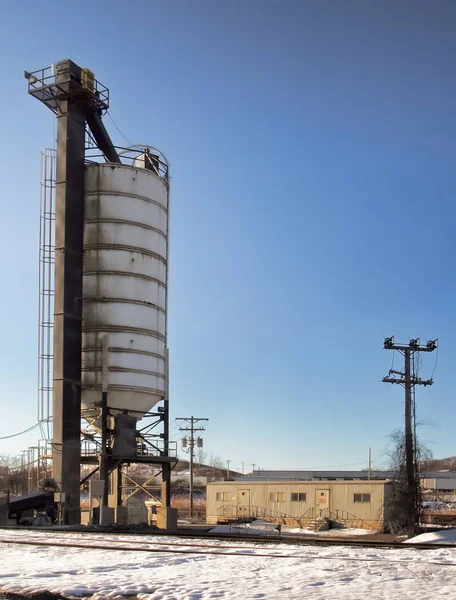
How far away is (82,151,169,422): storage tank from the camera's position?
32.0m

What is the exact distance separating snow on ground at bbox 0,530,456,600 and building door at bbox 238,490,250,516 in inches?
1400

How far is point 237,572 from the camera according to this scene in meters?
11.2

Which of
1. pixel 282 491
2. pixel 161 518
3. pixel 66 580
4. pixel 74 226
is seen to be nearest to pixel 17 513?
pixel 161 518

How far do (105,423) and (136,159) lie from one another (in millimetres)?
13771

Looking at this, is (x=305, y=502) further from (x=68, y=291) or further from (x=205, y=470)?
(x=205, y=470)

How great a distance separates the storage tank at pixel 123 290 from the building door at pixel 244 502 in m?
18.6

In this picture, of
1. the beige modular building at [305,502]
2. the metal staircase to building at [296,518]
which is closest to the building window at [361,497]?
the beige modular building at [305,502]

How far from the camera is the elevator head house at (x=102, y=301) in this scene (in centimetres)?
3094

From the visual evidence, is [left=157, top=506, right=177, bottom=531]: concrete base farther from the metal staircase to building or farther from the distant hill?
the distant hill

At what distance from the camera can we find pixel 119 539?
16266 millimetres

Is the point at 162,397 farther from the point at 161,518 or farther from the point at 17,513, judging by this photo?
the point at 17,513

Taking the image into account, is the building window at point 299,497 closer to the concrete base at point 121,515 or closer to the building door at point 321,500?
the building door at point 321,500

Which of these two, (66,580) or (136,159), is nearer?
(66,580)

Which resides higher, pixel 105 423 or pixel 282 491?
pixel 105 423
